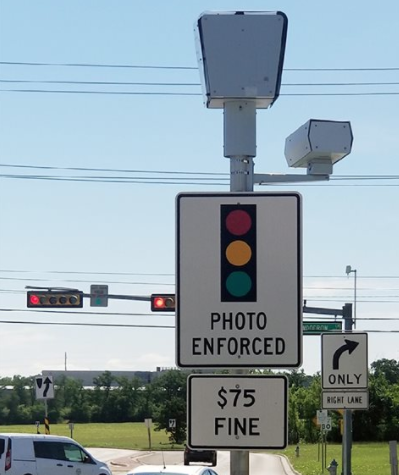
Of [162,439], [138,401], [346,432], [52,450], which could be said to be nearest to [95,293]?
[52,450]

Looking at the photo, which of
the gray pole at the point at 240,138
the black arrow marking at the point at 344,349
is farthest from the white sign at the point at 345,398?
the gray pole at the point at 240,138

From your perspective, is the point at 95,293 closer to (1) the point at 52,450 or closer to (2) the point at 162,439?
(1) the point at 52,450

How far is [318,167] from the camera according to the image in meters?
5.93

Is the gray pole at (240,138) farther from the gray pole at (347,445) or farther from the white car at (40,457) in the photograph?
the white car at (40,457)

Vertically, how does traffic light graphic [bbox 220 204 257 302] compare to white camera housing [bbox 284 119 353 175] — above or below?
below

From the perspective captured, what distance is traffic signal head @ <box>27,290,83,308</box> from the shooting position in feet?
118

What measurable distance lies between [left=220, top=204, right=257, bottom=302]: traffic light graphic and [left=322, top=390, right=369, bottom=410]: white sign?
32.5 feet

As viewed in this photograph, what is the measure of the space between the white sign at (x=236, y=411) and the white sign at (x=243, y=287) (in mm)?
80

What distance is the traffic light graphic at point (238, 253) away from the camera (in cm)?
480

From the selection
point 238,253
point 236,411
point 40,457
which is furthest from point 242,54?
point 40,457

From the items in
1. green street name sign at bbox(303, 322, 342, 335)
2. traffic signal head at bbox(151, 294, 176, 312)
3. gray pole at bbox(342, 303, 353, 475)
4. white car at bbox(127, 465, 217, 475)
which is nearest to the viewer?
gray pole at bbox(342, 303, 353, 475)

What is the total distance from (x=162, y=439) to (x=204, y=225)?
4574 inches

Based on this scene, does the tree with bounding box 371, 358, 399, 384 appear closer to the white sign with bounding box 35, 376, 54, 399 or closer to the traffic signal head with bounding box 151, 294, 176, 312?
the traffic signal head with bounding box 151, 294, 176, 312

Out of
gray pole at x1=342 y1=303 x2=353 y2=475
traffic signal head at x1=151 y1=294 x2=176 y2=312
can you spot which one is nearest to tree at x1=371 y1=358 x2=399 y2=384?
traffic signal head at x1=151 y1=294 x2=176 y2=312
